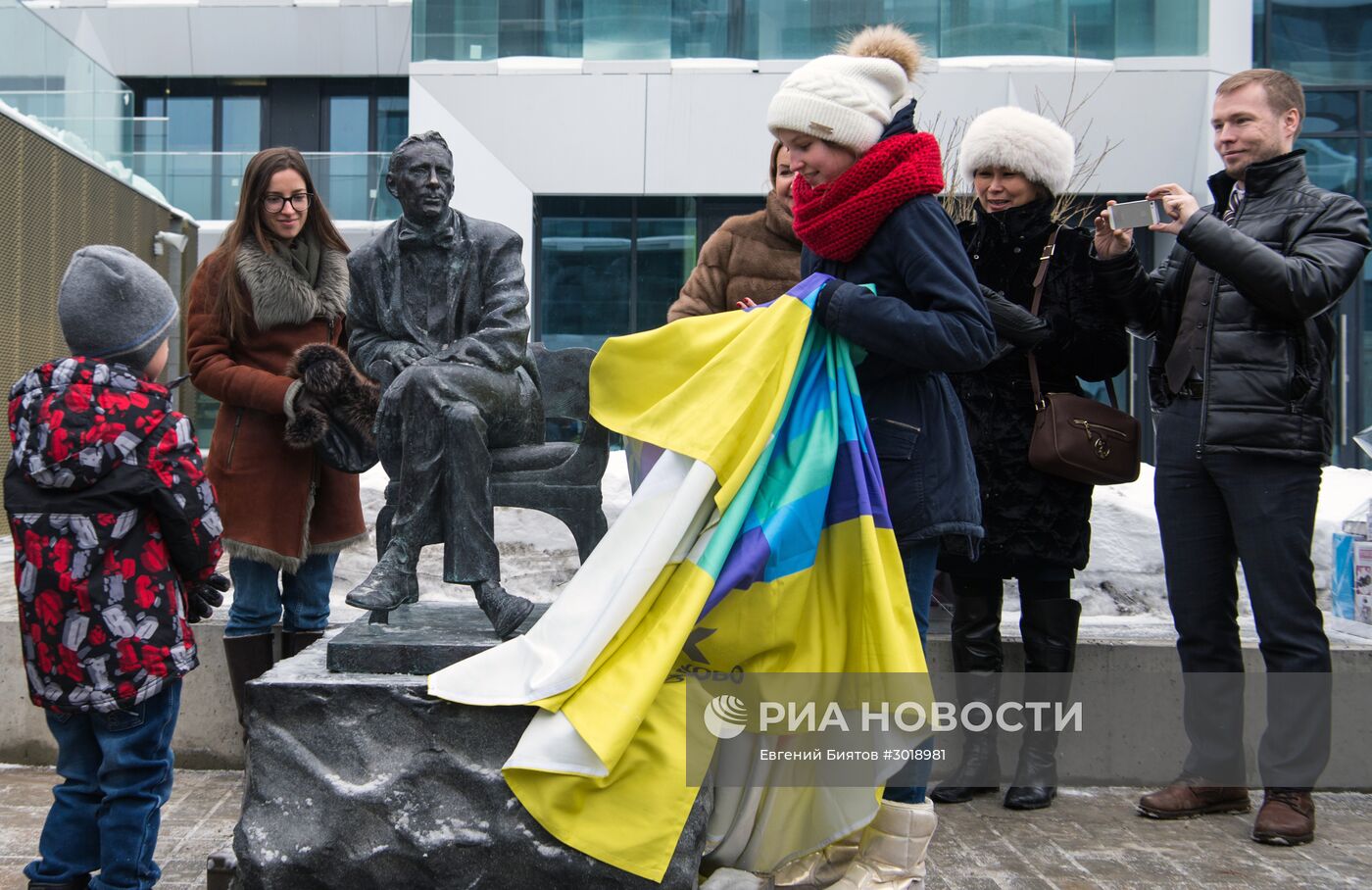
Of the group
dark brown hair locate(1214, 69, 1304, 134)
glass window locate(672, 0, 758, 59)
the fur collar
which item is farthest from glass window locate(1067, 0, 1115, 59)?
the fur collar

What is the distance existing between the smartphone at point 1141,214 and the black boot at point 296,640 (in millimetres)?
2755

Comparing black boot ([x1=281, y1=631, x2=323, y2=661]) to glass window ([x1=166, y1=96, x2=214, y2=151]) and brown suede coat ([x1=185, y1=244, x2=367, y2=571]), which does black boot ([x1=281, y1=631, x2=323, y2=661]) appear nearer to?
brown suede coat ([x1=185, y1=244, x2=367, y2=571])

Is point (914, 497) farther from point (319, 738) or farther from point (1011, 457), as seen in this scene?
point (319, 738)

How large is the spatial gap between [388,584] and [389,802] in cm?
56

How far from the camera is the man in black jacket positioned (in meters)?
3.62

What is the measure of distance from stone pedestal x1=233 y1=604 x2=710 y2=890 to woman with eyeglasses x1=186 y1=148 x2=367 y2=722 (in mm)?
1235

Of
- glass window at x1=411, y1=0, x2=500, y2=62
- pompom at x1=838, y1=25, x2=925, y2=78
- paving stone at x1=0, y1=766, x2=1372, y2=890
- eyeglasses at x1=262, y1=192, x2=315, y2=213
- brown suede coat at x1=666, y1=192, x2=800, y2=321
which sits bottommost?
paving stone at x1=0, y1=766, x2=1372, y2=890

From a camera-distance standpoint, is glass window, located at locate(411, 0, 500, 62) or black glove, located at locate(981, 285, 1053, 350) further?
glass window, located at locate(411, 0, 500, 62)

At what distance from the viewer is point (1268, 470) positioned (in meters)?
3.66

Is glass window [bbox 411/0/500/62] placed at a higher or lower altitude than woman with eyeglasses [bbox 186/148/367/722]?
higher

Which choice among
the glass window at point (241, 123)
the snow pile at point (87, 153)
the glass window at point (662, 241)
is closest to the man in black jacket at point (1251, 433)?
the snow pile at point (87, 153)

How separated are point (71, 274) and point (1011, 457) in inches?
104

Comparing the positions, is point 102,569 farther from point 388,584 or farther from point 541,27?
point 541,27

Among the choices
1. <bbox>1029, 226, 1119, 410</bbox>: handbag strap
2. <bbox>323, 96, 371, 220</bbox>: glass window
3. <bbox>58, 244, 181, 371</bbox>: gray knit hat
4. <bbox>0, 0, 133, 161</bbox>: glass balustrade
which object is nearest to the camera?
<bbox>58, 244, 181, 371</bbox>: gray knit hat
